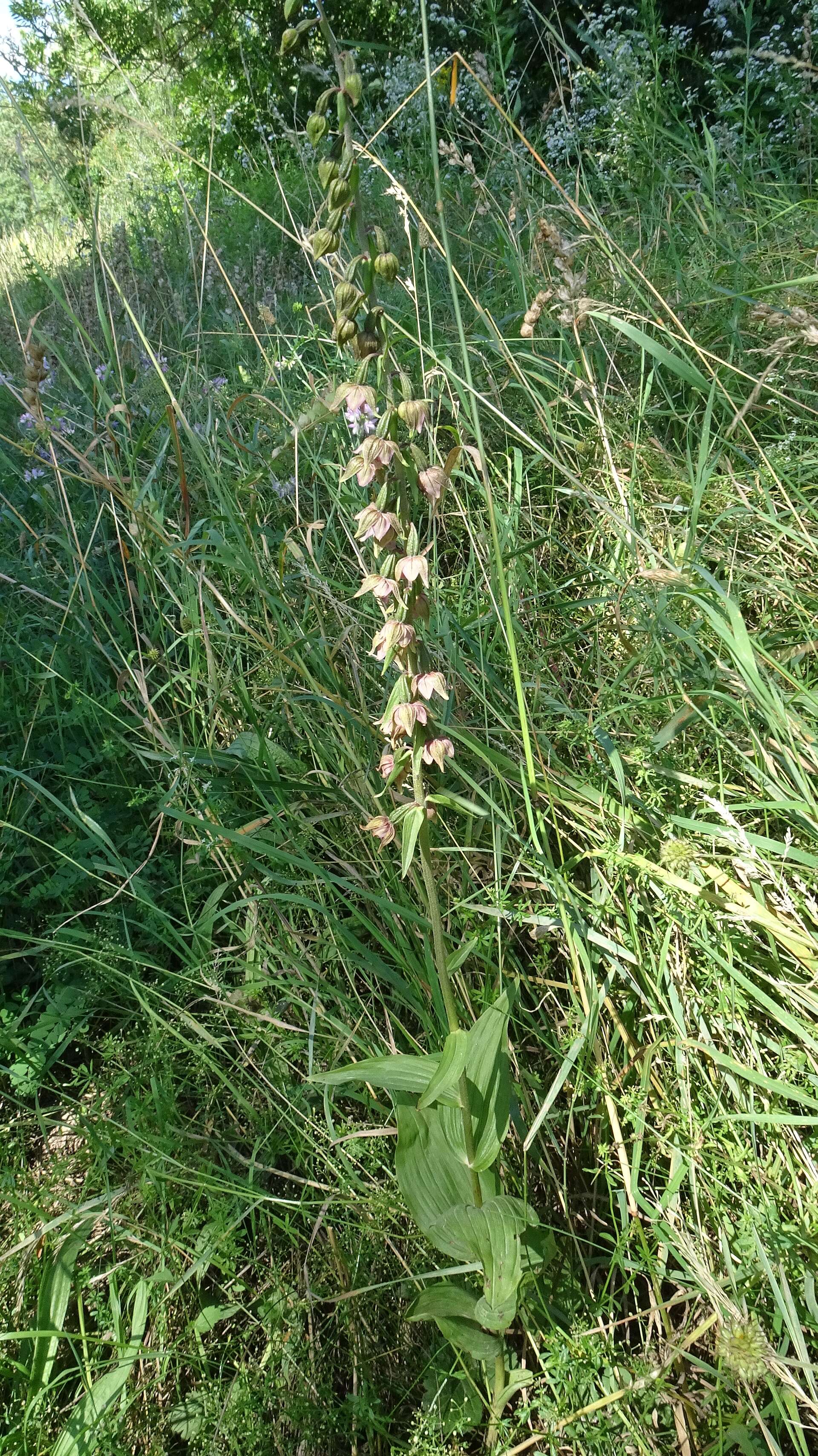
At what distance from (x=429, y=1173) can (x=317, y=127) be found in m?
1.50

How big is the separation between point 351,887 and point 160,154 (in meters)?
2.95

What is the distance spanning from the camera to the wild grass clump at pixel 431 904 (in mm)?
1348

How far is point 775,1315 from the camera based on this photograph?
4.25ft

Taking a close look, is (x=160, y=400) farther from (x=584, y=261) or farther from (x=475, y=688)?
(x=475, y=688)

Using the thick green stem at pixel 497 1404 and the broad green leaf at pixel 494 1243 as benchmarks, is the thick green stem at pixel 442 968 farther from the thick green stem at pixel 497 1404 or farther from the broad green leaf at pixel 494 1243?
the thick green stem at pixel 497 1404

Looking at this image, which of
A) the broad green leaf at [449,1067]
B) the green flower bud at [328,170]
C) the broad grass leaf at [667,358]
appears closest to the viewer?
the green flower bud at [328,170]

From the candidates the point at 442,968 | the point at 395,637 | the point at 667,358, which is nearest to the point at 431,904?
the point at 442,968

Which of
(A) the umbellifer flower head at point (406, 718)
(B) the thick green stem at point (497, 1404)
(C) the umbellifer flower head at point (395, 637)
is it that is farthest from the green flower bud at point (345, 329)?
(B) the thick green stem at point (497, 1404)

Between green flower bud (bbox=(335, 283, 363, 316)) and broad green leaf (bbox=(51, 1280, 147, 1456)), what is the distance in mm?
1474

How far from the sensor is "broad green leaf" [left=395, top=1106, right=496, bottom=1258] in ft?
4.59

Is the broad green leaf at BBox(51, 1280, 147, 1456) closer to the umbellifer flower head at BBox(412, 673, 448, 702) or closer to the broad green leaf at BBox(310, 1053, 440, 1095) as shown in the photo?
the broad green leaf at BBox(310, 1053, 440, 1095)

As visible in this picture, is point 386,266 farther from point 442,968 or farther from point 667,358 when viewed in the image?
point 442,968

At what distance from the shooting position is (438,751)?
137cm

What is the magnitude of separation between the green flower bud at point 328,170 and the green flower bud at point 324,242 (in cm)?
5
